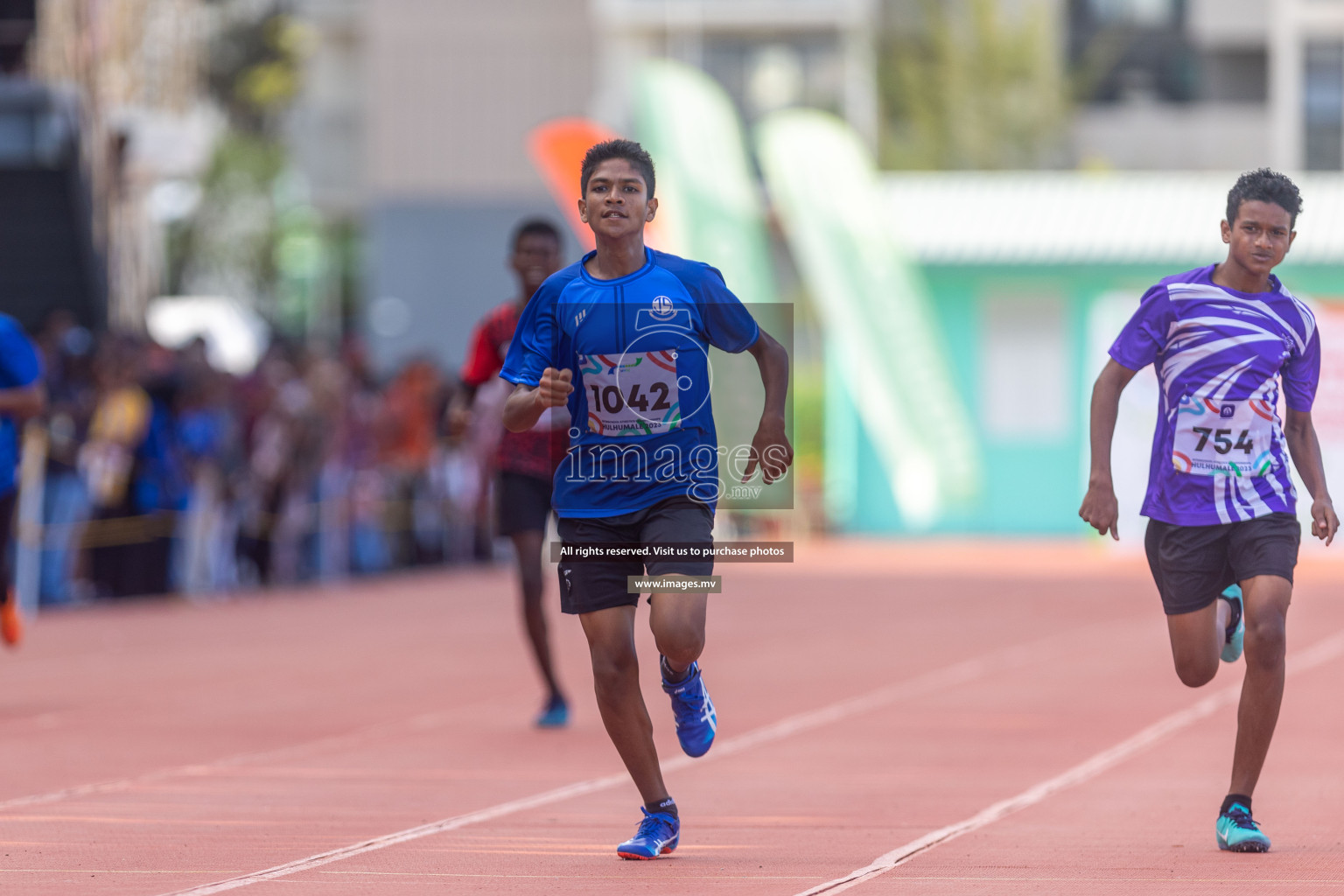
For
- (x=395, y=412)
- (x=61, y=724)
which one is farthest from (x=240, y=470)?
(x=61, y=724)

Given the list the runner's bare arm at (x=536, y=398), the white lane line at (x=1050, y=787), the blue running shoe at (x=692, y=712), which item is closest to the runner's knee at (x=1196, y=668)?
the white lane line at (x=1050, y=787)

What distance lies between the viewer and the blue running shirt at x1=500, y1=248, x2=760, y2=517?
22.1 ft

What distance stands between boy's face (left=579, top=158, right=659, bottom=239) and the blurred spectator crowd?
1053 cm

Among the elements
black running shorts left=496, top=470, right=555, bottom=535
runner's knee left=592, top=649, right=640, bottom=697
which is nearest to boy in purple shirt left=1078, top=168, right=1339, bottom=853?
runner's knee left=592, top=649, right=640, bottom=697

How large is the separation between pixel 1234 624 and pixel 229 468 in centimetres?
1225

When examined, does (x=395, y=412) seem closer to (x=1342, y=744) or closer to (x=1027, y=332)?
(x=1027, y=332)

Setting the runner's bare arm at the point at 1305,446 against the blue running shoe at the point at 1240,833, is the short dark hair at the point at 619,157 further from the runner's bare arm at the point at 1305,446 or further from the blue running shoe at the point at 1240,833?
the blue running shoe at the point at 1240,833

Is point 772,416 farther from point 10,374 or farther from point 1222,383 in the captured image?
point 10,374

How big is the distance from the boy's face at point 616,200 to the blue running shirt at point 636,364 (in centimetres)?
17

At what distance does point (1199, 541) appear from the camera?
23.1ft

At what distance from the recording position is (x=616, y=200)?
666cm

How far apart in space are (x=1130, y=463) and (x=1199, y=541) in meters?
15.4

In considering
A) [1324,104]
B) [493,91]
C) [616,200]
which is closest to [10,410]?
[616,200]

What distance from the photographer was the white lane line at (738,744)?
668 centimetres
